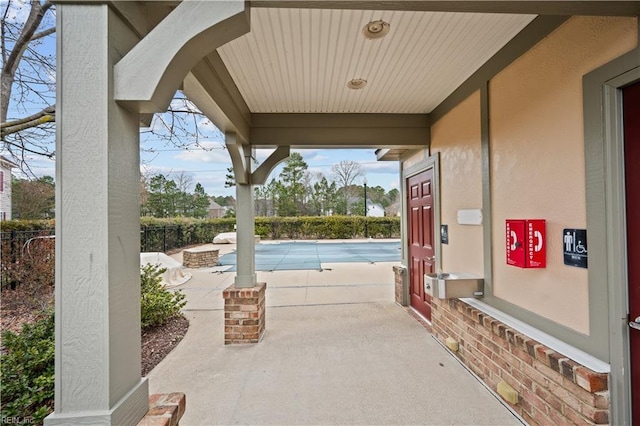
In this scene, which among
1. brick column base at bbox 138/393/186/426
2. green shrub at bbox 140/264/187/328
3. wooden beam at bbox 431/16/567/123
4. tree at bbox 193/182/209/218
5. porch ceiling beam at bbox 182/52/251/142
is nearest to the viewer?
brick column base at bbox 138/393/186/426

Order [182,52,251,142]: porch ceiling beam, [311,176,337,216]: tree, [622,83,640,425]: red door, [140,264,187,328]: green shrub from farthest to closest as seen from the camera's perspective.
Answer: [311,176,337,216]: tree < [140,264,187,328]: green shrub < [182,52,251,142]: porch ceiling beam < [622,83,640,425]: red door

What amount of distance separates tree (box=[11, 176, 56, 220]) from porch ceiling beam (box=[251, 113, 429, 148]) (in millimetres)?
2774

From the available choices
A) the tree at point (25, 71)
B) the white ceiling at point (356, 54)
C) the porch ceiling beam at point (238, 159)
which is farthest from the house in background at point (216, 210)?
the white ceiling at point (356, 54)

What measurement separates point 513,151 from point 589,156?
28.9 inches

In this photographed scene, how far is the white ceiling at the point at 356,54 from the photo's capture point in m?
2.13

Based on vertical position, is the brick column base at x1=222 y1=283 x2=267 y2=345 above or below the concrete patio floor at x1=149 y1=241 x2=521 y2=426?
above

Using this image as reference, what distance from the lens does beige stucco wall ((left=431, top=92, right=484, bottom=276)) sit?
3062 millimetres

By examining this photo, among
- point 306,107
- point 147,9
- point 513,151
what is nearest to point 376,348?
point 513,151

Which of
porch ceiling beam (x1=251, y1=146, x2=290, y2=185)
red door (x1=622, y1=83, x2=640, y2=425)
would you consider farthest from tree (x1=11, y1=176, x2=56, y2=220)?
red door (x1=622, y1=83, x2=640, y2=425)

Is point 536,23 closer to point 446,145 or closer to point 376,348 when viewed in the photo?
point 446,145

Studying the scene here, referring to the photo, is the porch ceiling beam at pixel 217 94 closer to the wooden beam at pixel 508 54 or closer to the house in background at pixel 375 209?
the wooden beam at pixel 508 54

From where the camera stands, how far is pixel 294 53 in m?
2.58

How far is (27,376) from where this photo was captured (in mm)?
2455

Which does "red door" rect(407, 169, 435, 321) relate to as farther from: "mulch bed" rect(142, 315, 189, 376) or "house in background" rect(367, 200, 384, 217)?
"house in background" rect(367, 200, 384, 217)
